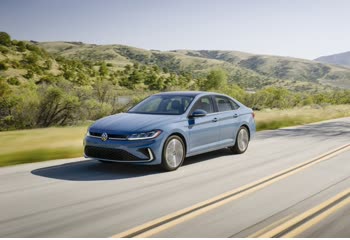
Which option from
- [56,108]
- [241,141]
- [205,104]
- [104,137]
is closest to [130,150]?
[104,137]

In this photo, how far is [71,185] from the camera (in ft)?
23.4

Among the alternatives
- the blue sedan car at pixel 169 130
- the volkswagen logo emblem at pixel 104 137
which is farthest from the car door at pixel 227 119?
the volkswagen logo emblem at pixel 104 137

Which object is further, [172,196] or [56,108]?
[56,108]

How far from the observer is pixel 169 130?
827 centimetres

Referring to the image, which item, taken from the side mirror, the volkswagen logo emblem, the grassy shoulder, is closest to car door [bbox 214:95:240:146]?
the side mirror

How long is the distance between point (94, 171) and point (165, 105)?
2.13 metres

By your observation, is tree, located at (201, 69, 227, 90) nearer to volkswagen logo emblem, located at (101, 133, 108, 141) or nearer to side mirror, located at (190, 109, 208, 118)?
side mirror, located at (190, 109, 208, 118)

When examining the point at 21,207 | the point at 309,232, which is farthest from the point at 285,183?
the point at 21,207

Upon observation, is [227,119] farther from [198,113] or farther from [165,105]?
[165,105]

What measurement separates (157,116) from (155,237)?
14.2 feet

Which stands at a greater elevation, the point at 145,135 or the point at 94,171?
the point at 145,135

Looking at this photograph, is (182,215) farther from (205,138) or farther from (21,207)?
(205,138)

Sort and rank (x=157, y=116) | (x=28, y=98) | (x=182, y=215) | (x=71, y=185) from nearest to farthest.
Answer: (x=182, y=215), (x=71, y=185), (x=157, y=116), (x=28, y=98)

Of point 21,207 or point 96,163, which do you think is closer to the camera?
point 21,207
